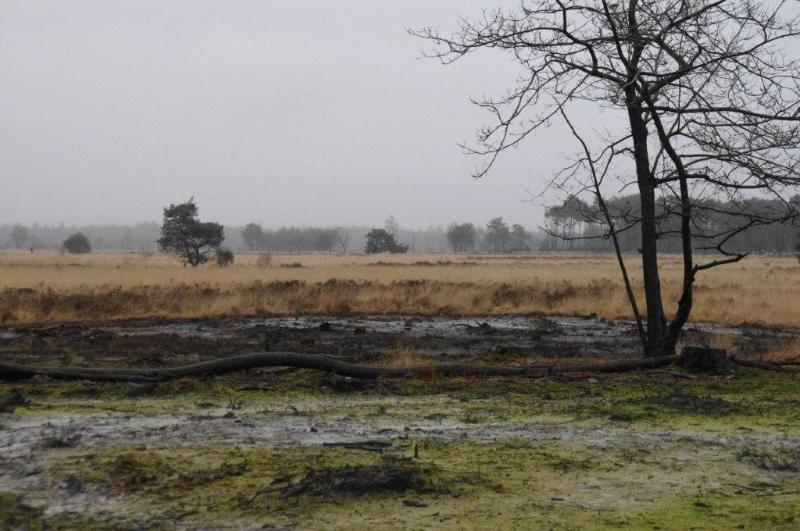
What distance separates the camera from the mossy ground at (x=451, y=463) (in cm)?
403

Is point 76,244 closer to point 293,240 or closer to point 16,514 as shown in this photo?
point 293,240

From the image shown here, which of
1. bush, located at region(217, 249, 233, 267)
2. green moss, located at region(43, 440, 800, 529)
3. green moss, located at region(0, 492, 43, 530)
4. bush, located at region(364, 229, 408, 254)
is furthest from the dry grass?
bush, located at region(364, 229, 408, 254)

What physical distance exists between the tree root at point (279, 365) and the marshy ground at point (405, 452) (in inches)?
7.2

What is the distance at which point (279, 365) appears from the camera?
27.6 ft

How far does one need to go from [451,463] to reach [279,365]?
12.6 feet

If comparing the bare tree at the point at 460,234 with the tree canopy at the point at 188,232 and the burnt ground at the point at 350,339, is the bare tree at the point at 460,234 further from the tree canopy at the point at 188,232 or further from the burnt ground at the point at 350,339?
the burnt ground at the point at 350,339

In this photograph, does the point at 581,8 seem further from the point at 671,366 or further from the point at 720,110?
the point at 671,366

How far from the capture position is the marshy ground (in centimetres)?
408

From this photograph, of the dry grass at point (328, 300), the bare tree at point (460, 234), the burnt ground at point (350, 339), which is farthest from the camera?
the bare tree at point (460, 234)

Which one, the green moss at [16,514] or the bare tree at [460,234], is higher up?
the bare tree at [460,234]

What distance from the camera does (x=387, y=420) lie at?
638cm

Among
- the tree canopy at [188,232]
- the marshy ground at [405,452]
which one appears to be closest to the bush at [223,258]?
the tree canopy at [188,232]

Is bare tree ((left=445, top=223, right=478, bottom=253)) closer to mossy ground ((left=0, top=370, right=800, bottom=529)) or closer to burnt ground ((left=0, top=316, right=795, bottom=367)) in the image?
burnt ground ((left=0, top=316, right=795, bottom=367))

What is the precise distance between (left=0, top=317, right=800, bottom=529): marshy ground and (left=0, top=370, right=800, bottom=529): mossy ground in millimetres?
18
